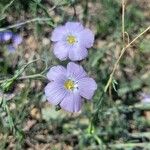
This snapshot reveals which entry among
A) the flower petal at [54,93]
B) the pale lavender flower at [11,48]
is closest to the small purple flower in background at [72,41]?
the flower petal at [54,93]

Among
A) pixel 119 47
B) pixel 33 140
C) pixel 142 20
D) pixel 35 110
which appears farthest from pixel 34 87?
pixel 142 20

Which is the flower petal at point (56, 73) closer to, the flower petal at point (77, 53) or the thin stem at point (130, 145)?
the flower petal at point (77, 53)

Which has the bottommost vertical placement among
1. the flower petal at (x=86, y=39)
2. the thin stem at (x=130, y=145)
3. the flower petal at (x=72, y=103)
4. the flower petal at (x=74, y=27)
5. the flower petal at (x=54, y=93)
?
the thin stem at (x=130, y=145)

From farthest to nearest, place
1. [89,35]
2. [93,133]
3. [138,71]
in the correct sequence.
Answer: [138,71], [93,133], [89,35]

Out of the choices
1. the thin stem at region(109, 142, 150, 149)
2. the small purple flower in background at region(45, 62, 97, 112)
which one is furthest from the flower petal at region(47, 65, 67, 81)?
the thin stem at region(109, 142, 150, 149)

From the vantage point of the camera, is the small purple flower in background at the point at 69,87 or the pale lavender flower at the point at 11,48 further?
the pale lavender flower at the point at 11,48

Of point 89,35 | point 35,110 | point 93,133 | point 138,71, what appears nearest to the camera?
point 89,35

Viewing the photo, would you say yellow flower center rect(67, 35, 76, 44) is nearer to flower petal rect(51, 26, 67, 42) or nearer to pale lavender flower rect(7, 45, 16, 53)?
flower petal rect(51, 26, 67, 42)

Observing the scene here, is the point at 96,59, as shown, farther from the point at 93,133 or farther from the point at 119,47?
the point at 93,133
